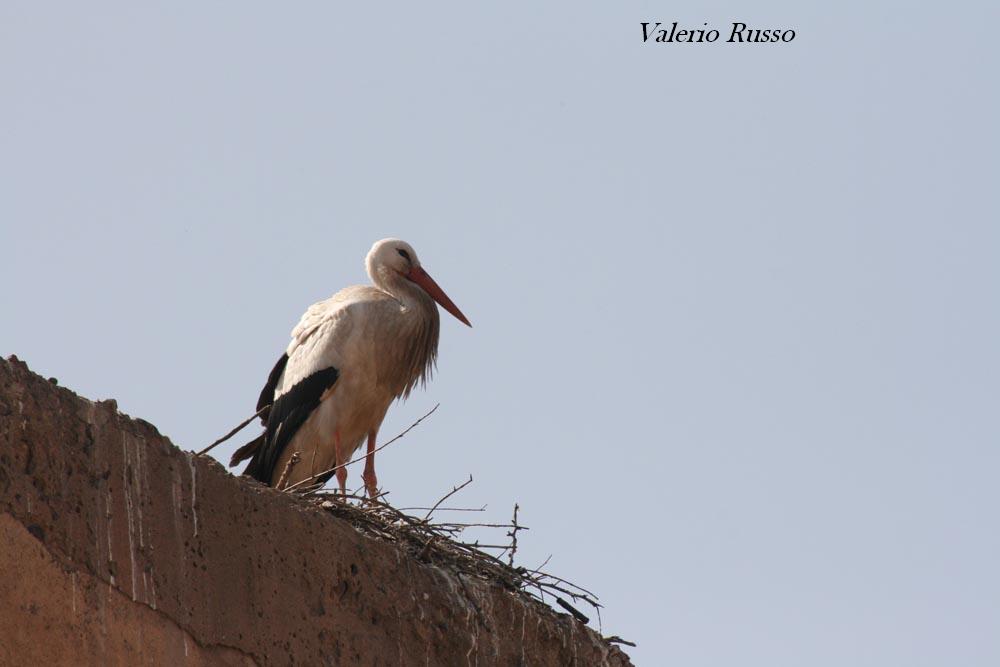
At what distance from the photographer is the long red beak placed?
818cm

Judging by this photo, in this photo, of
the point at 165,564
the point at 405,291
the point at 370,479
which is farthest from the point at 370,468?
the point at 165,564

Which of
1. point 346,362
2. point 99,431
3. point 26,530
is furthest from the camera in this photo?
point 346,362

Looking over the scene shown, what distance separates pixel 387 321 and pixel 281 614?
3.98m

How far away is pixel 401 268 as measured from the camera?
819 centimetres

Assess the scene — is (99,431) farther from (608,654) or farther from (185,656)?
Answer: (608,654)

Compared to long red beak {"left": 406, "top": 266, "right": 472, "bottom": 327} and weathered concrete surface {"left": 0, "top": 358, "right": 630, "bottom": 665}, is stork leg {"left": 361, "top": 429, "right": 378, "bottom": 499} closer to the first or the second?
long red beak {"left": 406, "top": 266, "right": 472, "bottom": 327}

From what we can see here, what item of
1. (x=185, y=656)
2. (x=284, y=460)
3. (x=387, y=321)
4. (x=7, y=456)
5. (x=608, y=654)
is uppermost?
(x=387, y=321)

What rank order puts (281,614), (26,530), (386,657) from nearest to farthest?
(26,530) < (281,614) < (386,657)

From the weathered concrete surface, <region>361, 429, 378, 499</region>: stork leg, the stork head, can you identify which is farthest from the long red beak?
the weathered concrete surface

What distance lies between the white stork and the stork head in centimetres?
29

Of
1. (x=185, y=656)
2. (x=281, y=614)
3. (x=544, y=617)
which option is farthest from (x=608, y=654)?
(x=185, y=656)

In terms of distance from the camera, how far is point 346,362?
7.46 m

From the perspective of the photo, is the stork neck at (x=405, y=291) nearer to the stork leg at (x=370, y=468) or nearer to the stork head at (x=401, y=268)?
the stork head at (x=401, y=268)

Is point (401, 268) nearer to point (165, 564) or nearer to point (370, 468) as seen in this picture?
point (370, 468)
